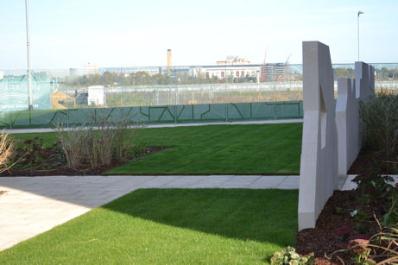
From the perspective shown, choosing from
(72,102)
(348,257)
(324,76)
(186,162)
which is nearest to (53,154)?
(186,162)

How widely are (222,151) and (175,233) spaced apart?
8.21 meters

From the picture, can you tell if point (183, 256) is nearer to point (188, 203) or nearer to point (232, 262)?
point (232, 262)

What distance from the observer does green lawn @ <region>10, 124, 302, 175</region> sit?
12797 mm

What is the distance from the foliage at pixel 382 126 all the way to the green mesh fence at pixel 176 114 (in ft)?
44.0

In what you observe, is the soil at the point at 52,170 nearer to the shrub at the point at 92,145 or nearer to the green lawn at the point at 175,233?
the shrub at the point at 92,145

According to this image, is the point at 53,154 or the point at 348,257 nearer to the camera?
the point at 348,257

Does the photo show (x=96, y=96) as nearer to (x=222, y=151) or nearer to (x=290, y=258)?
(x=222, y=151)

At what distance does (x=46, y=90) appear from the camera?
3362 centimetres

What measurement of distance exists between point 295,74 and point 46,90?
500 inches


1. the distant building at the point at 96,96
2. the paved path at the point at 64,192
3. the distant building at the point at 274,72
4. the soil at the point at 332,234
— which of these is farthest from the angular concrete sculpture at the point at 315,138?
the distant building at the point at 96,96

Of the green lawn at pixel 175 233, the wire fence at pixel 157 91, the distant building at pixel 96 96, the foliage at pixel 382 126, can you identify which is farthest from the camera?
the distant building at pixel 96 96

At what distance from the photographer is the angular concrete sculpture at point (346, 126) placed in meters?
11.3

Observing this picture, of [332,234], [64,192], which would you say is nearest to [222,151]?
[64,192]

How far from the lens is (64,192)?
36.0 feet
